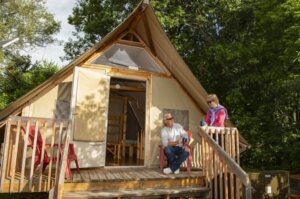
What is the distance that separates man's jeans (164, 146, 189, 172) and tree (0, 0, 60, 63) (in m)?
15.1

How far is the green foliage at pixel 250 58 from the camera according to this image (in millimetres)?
7222

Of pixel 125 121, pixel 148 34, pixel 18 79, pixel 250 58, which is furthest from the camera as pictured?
pixel 18 79

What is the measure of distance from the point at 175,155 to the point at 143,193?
98cm

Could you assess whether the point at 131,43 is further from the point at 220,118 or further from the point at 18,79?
the point at 18,79

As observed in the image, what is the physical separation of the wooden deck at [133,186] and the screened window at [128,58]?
2547 millimetres

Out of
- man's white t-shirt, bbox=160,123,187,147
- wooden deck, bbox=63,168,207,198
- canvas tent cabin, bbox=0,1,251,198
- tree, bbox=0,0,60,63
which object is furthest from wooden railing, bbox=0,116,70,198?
tree, bbox=0,0,60,63

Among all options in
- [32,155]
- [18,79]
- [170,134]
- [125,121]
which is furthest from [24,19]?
[32,155]

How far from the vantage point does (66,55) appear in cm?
1370

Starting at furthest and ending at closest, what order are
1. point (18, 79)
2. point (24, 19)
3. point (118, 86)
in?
point (24, 19), point (18, 79), point (118, 86)

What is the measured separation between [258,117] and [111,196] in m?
5.53

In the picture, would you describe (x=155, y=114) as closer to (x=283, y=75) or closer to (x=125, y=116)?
(x=125, y=116)

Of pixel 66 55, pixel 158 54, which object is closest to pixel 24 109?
pixel 158 54

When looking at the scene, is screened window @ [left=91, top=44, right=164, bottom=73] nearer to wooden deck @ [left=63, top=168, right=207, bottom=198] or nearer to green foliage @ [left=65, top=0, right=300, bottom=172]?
wooden deck @ [left=63, top=168, right=207, bottom=198]

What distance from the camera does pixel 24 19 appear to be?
17109mm
